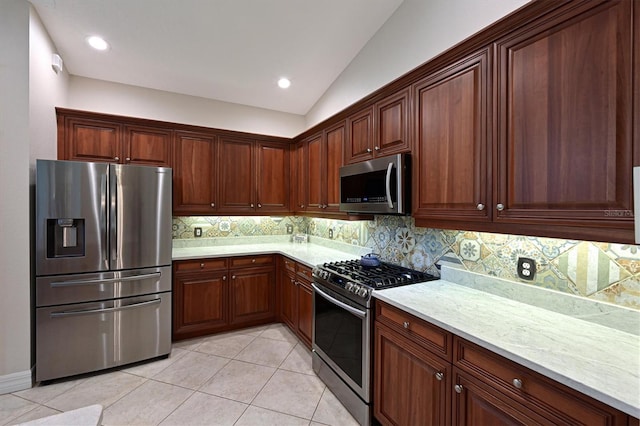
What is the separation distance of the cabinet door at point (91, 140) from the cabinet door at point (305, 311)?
94.1 inches

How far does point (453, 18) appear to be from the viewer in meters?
2.12

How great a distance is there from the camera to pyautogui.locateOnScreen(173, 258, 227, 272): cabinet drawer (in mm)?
3010

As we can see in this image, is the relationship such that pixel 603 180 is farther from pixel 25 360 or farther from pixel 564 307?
pixel 25 360

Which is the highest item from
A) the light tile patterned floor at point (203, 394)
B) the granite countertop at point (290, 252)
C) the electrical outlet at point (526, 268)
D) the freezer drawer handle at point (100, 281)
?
the electrical outlet at point (526, 268)

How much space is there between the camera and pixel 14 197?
2236 millimetres

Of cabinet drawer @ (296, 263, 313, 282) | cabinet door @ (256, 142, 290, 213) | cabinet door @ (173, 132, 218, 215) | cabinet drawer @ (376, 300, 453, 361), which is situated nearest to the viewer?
cabinet drawer @ (376, 300, 453, 361)

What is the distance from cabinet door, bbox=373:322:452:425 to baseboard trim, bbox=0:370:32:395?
275cm

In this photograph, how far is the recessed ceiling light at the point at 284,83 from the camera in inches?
137

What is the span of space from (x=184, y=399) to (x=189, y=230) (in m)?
2.00

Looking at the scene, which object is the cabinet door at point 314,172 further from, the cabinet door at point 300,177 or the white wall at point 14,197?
the white wall at point 14,197

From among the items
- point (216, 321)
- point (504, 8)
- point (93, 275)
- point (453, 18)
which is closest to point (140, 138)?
point (93, 275)

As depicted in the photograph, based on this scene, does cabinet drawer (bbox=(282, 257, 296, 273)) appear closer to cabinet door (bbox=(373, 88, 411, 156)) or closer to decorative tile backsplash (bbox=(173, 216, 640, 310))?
decorative tile backsplash (bbox=(173, 216, 640, 310))

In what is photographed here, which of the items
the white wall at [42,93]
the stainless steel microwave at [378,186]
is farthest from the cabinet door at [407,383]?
the white wall at [42,93]

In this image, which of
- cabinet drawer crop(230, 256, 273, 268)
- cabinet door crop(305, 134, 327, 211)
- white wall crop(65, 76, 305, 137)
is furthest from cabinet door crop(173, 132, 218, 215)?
cabinet door crop(305, 134, 327, 211)
